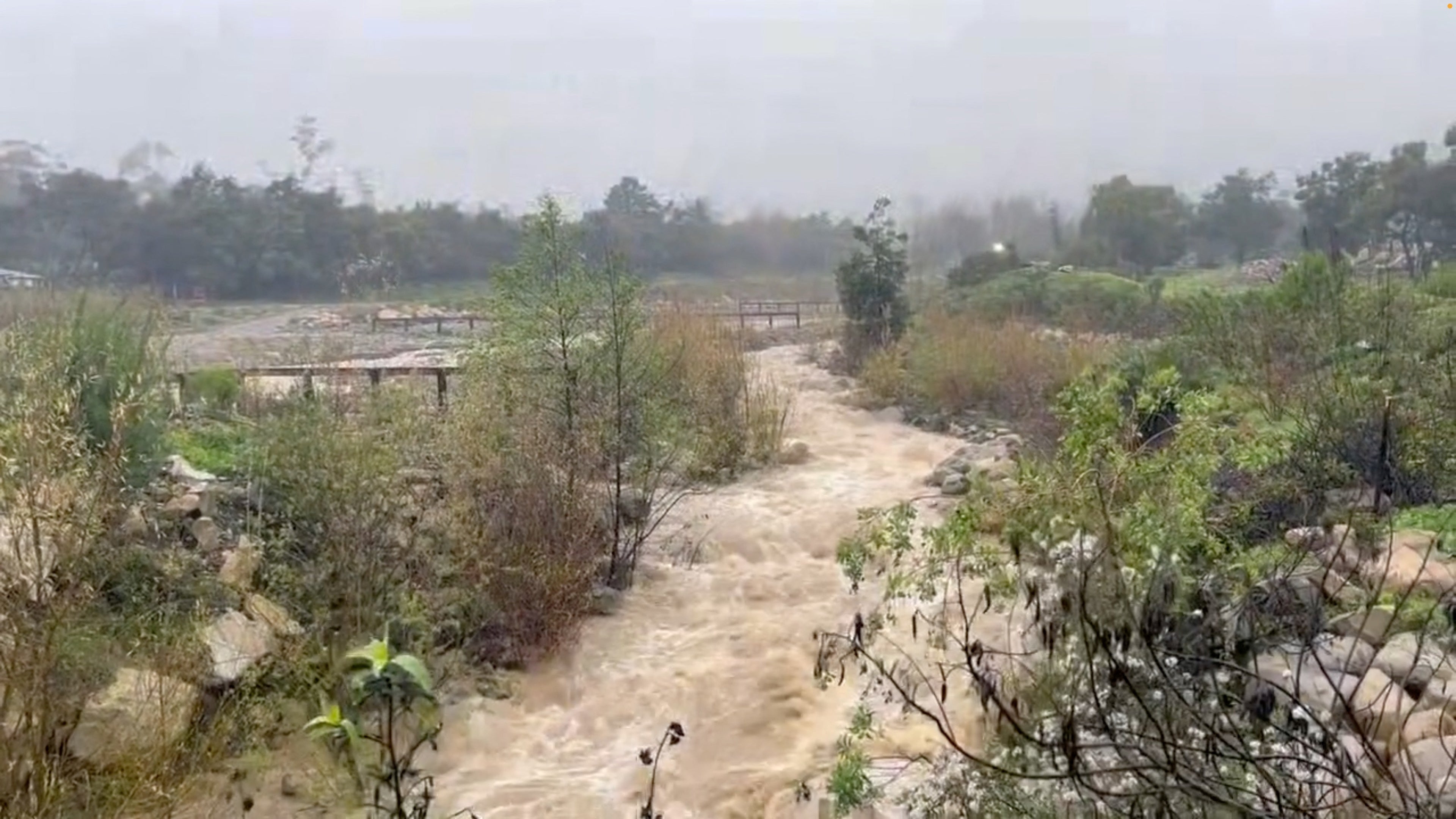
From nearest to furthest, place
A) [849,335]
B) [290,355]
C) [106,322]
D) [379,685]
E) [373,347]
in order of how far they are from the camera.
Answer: [379,685]
[106,322]
[290,355]
[373,347]
[849,335]

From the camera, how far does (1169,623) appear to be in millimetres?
2895

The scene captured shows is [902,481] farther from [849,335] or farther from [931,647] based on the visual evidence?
[849,335]

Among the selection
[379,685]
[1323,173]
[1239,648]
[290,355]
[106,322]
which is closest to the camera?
[379,685]

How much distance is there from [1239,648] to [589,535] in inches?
144

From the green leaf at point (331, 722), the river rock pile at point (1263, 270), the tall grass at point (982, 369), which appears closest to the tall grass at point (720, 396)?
the tall grass at point (982, 369)

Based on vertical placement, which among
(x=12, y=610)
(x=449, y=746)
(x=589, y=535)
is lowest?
(x=449, y=746)

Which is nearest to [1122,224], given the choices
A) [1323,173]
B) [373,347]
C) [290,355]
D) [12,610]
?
[1323,173]

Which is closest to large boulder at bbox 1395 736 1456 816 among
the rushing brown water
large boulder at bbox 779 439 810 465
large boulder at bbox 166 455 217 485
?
the rushing brown water

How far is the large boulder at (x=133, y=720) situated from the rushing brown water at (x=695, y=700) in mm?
1006

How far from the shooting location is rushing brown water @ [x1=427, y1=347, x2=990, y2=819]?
394 cm

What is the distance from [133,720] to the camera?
3.33 meters

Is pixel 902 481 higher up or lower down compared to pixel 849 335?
lower down

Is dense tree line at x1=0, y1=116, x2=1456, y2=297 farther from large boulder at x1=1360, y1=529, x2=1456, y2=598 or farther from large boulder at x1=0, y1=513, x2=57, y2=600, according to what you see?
large boulder at x1=0, y1=513, x2=57, y2=600

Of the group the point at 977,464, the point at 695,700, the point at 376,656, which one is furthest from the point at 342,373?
the point at 376,656
